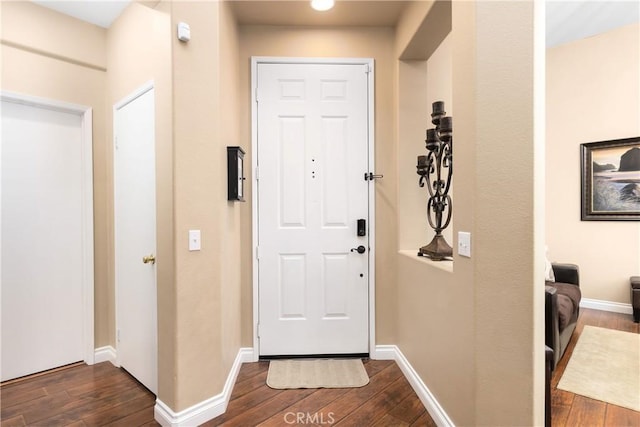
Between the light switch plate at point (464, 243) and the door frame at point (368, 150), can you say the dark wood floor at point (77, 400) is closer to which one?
the door frame at point (368, 150)

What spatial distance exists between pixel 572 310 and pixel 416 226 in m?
1.58

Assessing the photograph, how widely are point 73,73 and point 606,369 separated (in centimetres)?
487

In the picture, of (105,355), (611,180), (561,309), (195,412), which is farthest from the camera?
(611,180)

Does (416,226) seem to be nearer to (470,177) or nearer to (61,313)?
(470,177)

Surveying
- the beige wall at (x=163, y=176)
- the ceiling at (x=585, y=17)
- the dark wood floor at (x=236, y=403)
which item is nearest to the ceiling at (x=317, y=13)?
the beige wall at (x=163, y=176)

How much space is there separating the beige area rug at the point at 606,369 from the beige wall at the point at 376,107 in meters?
1.37

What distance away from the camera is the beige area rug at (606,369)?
204cm

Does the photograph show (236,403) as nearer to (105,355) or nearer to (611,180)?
(105,355)

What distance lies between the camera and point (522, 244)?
52.0 inches

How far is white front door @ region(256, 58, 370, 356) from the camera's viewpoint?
251 centimetres

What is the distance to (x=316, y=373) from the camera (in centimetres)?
230

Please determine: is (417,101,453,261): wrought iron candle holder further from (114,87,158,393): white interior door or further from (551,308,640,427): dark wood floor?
(114,87,158,393): white interior door

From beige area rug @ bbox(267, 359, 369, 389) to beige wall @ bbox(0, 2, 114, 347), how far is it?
150cm

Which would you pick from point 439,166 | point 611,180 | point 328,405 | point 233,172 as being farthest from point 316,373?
point 611,180
